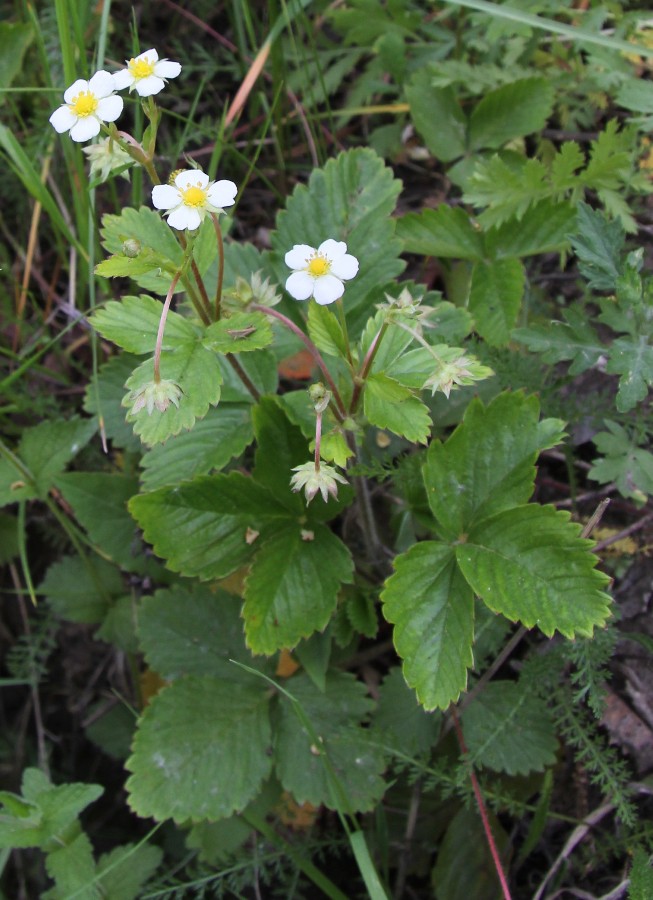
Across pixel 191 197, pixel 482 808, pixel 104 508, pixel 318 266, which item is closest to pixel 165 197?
pixel 191 197

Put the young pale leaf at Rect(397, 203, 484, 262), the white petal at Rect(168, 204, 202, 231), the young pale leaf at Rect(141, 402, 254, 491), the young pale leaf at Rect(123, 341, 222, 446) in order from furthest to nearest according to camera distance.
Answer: the young pale leaf at Rect(397, 203, 484, 262) → the young pale leaf at Rect(141, 402, 254, 491) → the young pale leaf at Rect(123, 341, 222, 446) → the white petal at Rect(168, 204, 202, 231)

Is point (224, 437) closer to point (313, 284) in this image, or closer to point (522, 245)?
point (313, 284)

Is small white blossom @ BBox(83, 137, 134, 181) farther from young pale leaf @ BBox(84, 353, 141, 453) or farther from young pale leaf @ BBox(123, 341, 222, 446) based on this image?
young pale leaf @ BBox(84, 353, 141, 453)

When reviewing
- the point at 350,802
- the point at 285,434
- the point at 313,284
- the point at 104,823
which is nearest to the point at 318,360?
the point at 313,284

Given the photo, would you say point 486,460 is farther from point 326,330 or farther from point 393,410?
point 326,330

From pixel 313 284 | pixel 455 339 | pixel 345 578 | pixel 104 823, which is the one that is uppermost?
pixel 313 284

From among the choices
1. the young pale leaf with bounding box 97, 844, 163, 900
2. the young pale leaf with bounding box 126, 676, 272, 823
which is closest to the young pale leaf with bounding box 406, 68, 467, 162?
the young pale leaf with bounding box 126, 676, 272, 823
